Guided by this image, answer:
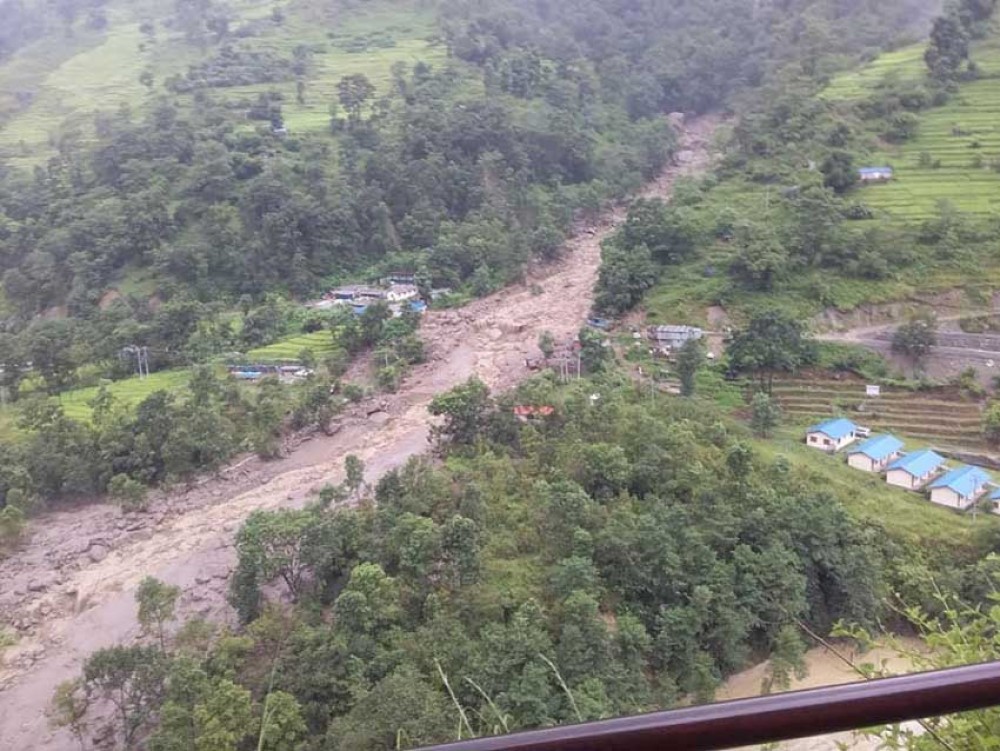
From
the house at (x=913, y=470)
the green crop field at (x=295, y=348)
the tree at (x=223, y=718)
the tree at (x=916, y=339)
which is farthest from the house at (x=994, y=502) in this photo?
the green crop field at (x=295, y=348)


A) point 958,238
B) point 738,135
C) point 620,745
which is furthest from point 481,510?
point 738,135

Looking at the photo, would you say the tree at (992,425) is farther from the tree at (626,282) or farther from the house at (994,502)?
the tree at (626,282)

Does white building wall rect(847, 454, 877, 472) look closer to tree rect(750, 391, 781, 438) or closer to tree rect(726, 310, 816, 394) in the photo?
tree rect(750, 391, 781, 438)

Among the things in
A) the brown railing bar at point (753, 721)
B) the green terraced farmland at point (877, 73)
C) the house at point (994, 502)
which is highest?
the brown railing bar at point (753, 721)

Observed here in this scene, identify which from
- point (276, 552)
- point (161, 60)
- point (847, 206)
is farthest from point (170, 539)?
point (161, 60)

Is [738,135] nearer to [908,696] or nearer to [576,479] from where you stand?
[576,479]

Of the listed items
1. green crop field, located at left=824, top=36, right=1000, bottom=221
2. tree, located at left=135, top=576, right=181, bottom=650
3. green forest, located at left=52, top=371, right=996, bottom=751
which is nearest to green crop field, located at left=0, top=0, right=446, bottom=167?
green crop field, located at left=824, top=36, right=1000, bottom=221
